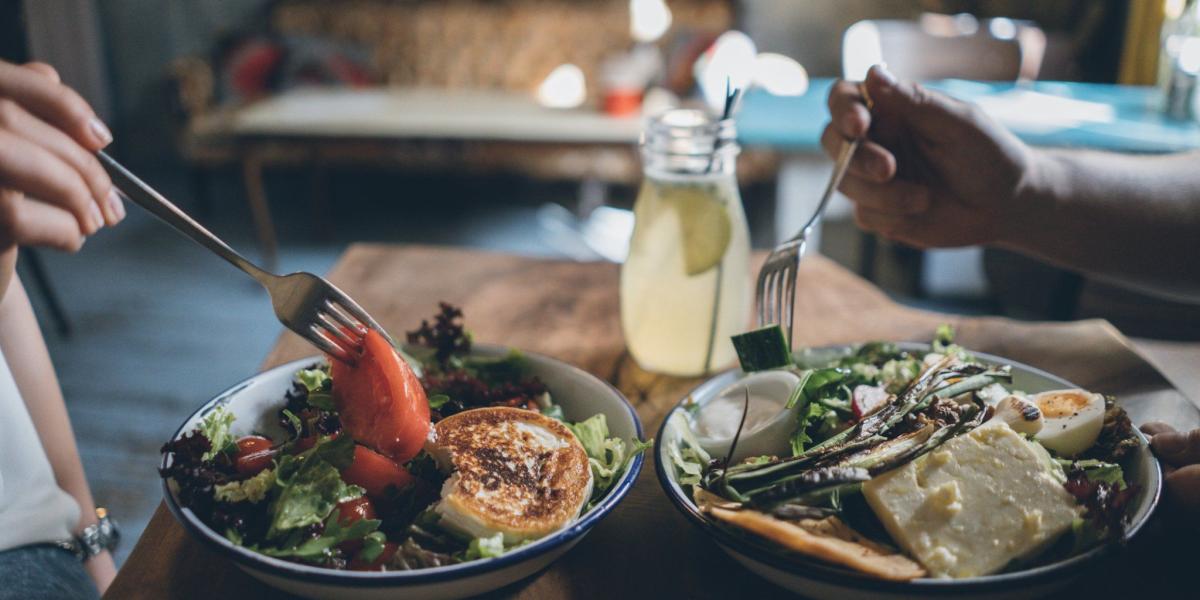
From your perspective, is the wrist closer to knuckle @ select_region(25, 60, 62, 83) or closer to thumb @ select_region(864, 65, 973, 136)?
thumb @ select_region(864, 65, 973, 136)

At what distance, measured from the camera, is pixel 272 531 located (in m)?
0.72

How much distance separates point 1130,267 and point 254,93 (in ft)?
17.5

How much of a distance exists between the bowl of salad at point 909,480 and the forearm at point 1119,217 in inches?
21.1

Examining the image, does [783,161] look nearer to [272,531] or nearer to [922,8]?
[272,531]

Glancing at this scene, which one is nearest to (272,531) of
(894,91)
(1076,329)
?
(894,91)

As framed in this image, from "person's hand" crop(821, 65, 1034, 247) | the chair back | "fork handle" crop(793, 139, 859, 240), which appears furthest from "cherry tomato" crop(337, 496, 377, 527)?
the chair back

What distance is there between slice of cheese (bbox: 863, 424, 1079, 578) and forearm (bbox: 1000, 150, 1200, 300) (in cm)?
75

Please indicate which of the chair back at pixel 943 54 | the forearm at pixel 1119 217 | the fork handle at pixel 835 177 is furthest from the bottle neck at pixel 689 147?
the chair back at pixel 943 54

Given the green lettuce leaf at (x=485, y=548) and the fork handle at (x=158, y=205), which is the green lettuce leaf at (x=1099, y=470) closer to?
the green lettuce leaf at (x=485, y=548)

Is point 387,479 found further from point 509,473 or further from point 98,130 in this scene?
point 98,130

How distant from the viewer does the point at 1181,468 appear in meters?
0.78

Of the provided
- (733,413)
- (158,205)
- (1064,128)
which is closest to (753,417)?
(733,413)

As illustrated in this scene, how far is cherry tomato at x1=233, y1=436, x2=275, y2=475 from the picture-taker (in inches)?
31.6

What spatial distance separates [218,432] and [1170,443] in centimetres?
91
